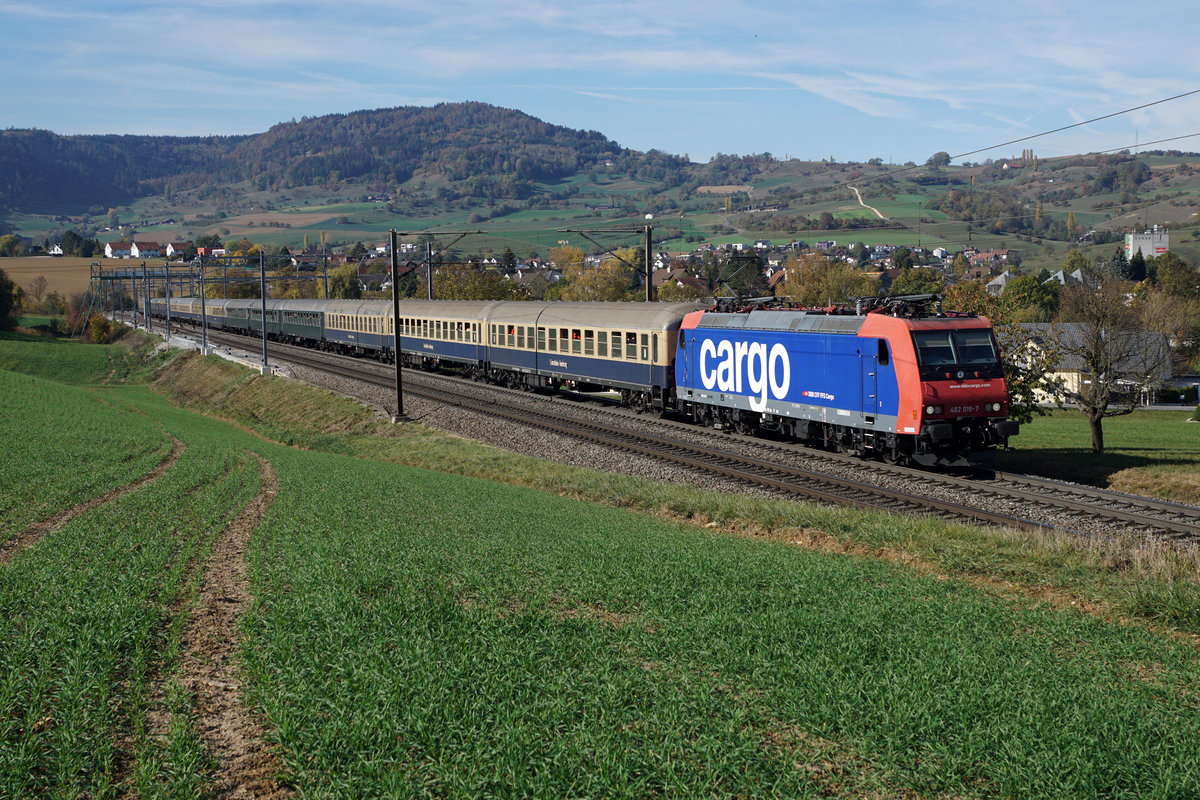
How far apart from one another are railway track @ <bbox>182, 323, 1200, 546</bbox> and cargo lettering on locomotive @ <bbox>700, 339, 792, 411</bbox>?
1646mm

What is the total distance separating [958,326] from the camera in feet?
80.3

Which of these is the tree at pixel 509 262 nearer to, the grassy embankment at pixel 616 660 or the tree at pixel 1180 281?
the grassy embankment at pixel 616 660

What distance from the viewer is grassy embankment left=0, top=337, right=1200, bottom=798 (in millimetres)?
6805

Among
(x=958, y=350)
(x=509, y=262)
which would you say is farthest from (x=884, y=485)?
(x=509, y=262)

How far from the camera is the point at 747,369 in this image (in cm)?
3120

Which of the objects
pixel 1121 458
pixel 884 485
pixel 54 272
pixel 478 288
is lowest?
pixel 1121 458

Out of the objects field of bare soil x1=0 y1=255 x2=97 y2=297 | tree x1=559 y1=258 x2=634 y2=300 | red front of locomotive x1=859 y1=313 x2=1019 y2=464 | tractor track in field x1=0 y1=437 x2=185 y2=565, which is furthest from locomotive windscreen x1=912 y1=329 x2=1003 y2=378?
field of bare soil x1=0 y1=255 x2=97 y2=297

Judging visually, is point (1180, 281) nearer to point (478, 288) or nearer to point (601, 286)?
point (601, 286)

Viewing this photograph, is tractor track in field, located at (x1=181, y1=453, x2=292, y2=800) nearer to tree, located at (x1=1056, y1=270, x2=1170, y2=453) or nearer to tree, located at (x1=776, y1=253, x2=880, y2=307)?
tree, located at (x1=1056, y1=270, x2=1170, y2=453)

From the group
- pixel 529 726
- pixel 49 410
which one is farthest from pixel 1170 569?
pixel 49 410

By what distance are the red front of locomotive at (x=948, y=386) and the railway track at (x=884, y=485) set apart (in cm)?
94

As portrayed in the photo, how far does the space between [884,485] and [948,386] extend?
2911 mm

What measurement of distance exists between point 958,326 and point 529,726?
20.1 m

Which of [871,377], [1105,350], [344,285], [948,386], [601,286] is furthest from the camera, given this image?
[344,285]
